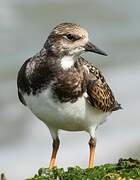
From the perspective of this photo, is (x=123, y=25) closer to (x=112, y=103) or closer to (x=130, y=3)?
(x=130, y=3)

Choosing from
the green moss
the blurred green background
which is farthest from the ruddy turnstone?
the blurred green background

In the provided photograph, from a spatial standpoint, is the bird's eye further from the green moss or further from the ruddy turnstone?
the green moss

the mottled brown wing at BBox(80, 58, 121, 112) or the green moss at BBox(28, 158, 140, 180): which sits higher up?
the mottled brown wing at BBox(80, 58, 121, 112)

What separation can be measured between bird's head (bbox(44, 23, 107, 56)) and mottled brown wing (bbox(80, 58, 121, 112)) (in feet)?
1.19

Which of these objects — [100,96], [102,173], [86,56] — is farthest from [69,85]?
[86,56]

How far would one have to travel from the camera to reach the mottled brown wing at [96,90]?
25.1 ft

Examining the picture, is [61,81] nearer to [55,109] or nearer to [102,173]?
[55,109]

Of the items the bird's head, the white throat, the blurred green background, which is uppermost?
the blurred green background

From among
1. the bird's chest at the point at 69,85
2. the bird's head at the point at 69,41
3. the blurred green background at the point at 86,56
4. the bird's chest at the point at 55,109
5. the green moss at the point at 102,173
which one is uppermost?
the blurred green background at the point at 86,56

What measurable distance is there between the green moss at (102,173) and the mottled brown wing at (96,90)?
3.57ft

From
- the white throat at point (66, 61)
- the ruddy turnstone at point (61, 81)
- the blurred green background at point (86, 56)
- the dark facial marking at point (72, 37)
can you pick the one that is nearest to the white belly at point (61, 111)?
the ruddy turnstone at point (61, 81)

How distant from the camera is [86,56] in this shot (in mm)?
15945

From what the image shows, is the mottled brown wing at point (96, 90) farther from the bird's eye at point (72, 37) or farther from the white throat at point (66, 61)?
the bird's eye at point (72, 37)

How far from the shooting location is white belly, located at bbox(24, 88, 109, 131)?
7.27 metres
